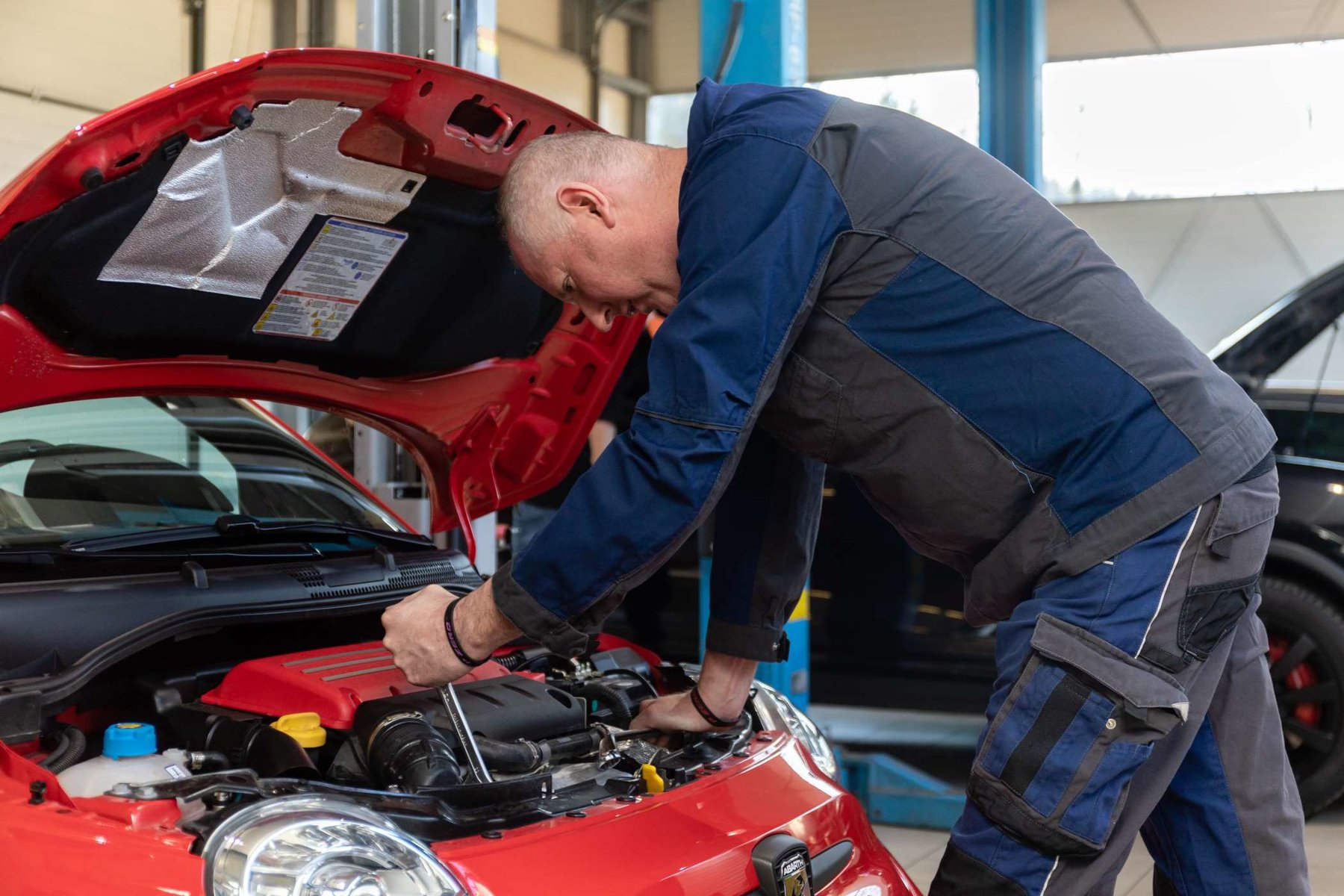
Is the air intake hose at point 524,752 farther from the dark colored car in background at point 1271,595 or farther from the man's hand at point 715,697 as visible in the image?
the dark colored car in background at point 1271,595

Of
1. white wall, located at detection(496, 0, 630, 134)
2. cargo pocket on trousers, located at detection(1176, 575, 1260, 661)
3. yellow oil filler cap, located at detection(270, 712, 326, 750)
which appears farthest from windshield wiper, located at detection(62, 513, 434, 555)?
white wall, located at detection(496, 0, 630, 134)

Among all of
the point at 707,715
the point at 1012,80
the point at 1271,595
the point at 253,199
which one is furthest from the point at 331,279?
the point at 1012,80

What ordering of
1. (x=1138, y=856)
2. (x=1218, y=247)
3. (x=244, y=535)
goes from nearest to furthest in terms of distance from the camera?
(x=244, y=535) < (x=1138, y=856) < (x=1218, y=247)

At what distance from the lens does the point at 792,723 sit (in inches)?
83.5

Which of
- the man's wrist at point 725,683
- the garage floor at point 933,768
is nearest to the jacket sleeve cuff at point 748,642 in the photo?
the man's wrist at point 725,683

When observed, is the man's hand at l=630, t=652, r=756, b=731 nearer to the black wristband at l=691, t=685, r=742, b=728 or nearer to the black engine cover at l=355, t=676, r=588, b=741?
the black wristband at l=691, t=685, r=742, b=728

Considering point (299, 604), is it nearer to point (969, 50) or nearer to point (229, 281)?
point (229, 281)

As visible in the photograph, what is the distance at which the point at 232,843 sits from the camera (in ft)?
4.01

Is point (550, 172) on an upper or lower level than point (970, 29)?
upper

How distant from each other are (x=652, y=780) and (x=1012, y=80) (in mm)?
4057

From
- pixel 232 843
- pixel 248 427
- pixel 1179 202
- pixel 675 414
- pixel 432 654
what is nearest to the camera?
pixel 232 843

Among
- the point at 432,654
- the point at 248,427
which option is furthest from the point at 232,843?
the point at 248,427

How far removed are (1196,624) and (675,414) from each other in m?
0.65

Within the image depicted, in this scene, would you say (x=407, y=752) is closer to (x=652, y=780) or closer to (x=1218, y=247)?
(x=652, y=780)
